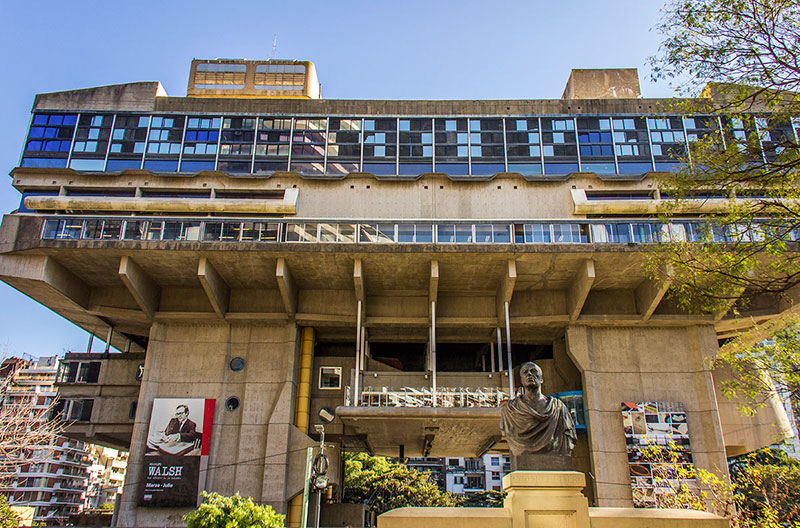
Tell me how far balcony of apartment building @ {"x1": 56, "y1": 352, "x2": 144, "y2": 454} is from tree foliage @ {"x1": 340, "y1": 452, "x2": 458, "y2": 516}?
20.7m

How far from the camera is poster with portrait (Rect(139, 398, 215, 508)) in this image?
80.5ft

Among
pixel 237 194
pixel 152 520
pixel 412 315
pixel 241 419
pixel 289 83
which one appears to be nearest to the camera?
pixel 152 520

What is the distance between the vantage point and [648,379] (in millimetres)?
26266

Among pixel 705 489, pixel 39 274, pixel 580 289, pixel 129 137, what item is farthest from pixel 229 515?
pixel 129 137

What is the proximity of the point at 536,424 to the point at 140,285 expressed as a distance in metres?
21.1

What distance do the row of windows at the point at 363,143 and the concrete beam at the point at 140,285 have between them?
6.56 m

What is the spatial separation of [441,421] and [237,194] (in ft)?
49.6

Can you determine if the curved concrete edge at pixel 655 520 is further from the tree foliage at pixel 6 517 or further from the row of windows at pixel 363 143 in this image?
the tree foliage at pixel 6 517

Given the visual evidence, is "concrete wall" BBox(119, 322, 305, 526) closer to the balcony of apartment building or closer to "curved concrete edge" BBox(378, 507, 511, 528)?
the balcony of apartment building

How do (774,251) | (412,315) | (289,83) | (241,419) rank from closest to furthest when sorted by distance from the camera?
(774,251)
(241,419)
(412,315)
(289,83)

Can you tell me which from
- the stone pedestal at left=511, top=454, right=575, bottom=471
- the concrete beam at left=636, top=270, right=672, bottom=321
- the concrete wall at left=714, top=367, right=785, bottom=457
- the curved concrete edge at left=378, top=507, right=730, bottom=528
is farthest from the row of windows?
the curved concrete edge at left=378, top=507, right=730, bottom=528

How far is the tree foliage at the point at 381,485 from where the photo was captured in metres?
46.6

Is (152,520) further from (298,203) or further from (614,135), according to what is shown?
(614,135)

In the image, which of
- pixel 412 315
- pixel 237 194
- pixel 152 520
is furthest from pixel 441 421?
pixel 237 194
